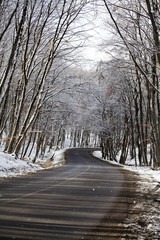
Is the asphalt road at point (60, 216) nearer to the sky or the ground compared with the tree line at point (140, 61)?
nearer to the ground

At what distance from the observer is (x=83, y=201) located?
219 inches

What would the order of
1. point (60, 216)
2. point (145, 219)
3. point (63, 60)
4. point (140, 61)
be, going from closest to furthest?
1. point (60, 216)
2. point (145, 219)
3. point (140, 61)
4. point (63, 60)

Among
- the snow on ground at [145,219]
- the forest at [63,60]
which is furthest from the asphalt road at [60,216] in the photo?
the forest at [63,60]

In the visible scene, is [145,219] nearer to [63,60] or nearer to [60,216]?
[60,216]

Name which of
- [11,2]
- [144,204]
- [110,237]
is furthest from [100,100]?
[110,237]

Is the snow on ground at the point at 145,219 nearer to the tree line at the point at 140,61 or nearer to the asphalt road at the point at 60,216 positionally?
the asphalt road at the point at 60,216

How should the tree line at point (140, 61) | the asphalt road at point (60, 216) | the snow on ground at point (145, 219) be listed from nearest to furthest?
the asphalt road at point (60, 216)
the snow on ground at point (145, 219)
the tree line at point (140, 61)

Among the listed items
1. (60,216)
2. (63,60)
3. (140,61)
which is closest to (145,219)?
(60,216)

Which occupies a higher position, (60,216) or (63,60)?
(63,60)

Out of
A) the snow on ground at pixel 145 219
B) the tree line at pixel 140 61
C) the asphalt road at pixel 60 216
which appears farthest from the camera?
the tree line at pixel 140 61

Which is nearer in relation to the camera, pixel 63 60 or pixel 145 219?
pixel 145 219

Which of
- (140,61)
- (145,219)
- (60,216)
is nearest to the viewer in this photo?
(60,216)

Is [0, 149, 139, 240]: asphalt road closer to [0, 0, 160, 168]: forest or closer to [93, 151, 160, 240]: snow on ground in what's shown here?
[93, 151, 160, 240]: snow on ground

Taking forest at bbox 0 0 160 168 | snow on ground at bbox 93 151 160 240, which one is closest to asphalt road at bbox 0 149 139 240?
snow on ground at bbox 93 151 160 240
